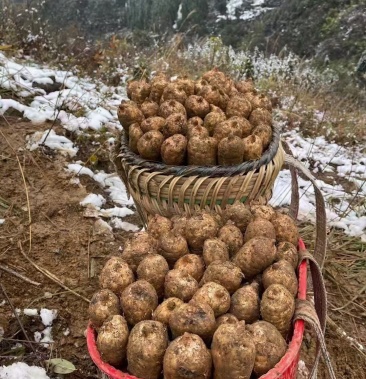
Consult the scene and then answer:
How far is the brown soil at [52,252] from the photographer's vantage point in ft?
8.16

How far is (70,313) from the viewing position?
8.73 ft

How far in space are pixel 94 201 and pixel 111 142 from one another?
855 mm

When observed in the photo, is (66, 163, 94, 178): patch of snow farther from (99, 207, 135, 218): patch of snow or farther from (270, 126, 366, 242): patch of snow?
(270, 126, 366, 242): patch of snow

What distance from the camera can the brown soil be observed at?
98.0 inches

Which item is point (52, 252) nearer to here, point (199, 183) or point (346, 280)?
point (199, 183)

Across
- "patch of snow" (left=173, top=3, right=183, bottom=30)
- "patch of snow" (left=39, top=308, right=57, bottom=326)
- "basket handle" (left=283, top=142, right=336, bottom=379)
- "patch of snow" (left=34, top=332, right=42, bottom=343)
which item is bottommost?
"patch of snow" (left=173, top=3, right=183, bottom=30)

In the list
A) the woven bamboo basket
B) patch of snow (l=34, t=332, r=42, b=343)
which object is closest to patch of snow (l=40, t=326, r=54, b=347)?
patch of snow (l=34, t=332, r=42, b=343)

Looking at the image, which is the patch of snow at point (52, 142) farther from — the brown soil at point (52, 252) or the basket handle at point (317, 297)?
the basket handle at point (317, 297)

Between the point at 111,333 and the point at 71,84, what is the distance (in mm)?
4089

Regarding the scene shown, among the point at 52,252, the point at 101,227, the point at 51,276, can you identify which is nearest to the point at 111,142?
the point at 101,227

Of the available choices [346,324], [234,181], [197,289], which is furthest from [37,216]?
[346,324]

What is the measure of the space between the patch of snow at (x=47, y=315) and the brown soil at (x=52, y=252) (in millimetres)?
32

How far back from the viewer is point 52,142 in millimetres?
4051

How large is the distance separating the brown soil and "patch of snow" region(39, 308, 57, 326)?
0.11 feet
